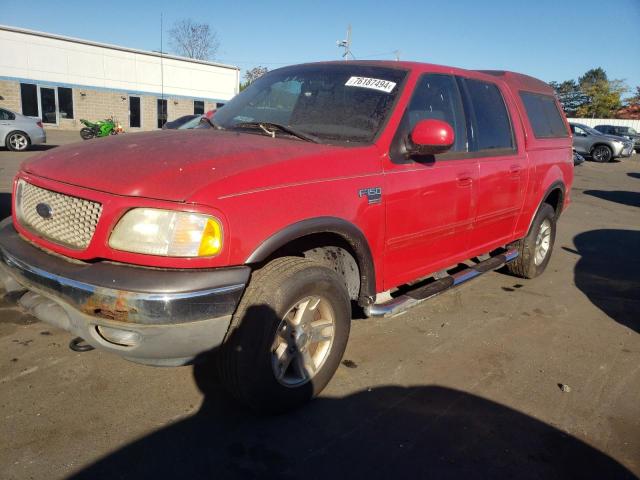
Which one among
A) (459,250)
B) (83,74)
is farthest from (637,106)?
(459,250)

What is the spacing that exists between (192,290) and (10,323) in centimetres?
227

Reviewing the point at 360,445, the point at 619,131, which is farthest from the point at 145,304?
the point at 619,131

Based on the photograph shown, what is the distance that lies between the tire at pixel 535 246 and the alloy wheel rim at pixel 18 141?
632 inches

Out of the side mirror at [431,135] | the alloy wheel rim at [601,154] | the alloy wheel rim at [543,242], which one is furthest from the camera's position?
the alloy wheel rim at [601,154]

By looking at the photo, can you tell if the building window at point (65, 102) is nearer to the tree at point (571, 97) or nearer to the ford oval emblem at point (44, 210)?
the ford oval emblem at point (44, 210)

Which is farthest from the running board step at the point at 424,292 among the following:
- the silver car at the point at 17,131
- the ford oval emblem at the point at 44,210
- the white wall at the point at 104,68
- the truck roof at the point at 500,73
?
the white wall at the point at 104,68

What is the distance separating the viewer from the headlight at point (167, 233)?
219cm

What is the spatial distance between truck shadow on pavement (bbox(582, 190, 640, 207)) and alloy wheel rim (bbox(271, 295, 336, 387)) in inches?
458

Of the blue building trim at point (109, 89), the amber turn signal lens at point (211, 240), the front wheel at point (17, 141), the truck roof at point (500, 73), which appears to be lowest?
the front wheel at point (17, 141)

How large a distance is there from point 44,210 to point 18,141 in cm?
1605

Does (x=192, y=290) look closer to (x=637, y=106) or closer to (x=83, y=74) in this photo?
(x=83, y=74)

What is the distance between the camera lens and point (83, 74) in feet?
A: 92.7

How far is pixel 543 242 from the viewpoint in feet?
18.2

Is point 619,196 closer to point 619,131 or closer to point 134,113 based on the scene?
point 619,131
